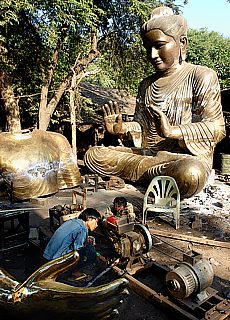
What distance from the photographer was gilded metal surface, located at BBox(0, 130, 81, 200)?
560 centimetres

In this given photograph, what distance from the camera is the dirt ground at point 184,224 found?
112 inches

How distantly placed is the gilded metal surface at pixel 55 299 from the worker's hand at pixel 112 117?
5.57m

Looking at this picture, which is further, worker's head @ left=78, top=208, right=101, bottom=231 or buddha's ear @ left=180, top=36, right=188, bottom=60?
buddha's ear @ left=180, top=36, right=188, bottom=60

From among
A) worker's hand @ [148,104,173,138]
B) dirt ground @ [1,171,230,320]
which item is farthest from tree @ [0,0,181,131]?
dirt ground @ [1,171,230,320]

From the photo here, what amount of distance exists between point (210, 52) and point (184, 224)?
23083 mm

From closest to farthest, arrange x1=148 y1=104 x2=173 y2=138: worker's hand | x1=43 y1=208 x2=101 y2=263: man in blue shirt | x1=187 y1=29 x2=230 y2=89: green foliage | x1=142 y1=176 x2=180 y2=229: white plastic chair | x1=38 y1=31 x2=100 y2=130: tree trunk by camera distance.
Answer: x1=43 y1=208 x2=101 y2=263: man in blue shirt, x1=142 y1=176 x2=180 y2=229: white plastic chair, x1=148 y1=104 x2=173 y2=138: worker's hand, x1=38 y1=31 x2=100 y2=130: tree trunk, x1=187 y1=29 x2=230 y2=89: green foliage

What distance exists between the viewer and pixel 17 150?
18.9 feet

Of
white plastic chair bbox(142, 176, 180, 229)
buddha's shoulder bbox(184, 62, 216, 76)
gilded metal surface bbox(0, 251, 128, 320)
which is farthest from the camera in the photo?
buddha's shoulder bbox(184, 62, 216, 76)

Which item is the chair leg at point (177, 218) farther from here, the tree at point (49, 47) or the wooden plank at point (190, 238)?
the tree at point (49, 47)

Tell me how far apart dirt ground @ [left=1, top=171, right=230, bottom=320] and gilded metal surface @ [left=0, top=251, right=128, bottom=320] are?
1596 millimetres

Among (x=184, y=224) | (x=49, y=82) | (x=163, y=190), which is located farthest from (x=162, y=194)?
(x=49, y=82)

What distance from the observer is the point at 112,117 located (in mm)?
6867

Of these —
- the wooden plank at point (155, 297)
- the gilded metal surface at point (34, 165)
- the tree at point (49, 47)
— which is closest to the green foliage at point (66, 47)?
the tree at point (49, 47)

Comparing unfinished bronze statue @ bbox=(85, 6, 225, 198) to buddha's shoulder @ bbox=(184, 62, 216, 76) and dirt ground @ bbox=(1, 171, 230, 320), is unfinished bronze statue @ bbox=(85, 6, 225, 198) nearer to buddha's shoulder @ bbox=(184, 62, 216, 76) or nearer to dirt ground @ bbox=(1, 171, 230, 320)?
buddha's shoulder @ bbox=(184, 62, 216, 76)
